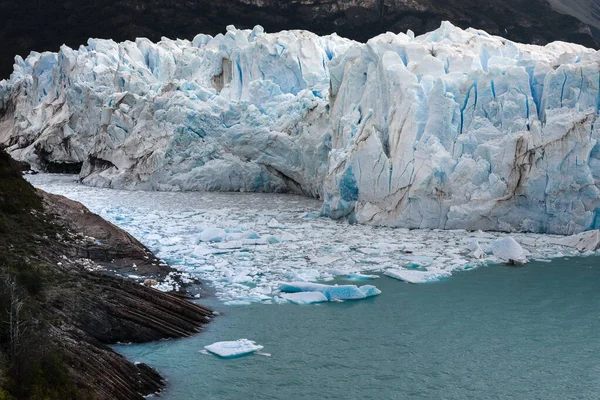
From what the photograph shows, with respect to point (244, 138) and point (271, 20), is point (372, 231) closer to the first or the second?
point (244, 138)

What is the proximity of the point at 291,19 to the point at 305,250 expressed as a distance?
104ft

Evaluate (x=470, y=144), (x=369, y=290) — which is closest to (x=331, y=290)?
(x=369, y=290)

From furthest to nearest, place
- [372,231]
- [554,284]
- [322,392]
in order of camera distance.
A: [372,231] → [554,284] → [322,392]

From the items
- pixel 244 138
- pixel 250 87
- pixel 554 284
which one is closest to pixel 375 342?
pixel 554 284

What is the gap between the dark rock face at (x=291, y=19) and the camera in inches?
1624

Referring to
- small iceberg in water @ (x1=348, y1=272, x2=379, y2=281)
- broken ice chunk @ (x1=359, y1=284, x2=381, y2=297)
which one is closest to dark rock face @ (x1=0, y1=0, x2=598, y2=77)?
small iceberg in water @ (x1=348, y1=272, x2=379, y2=281)

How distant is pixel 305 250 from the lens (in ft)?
39.0

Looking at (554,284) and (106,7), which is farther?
(106,7)

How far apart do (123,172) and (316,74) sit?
6.10 meters

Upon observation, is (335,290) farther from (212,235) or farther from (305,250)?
(212,235)

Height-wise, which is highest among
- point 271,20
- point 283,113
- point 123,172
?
point 271,20

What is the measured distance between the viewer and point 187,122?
19609 mm

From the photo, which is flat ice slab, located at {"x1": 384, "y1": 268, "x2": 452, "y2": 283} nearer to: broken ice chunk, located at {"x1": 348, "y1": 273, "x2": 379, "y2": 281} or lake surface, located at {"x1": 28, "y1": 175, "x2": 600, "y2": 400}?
lake surface, located at {"x1": 28, "y1": 175, "x2": 600, "y2": 400}

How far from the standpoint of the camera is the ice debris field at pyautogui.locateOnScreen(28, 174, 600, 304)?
9.89 m
